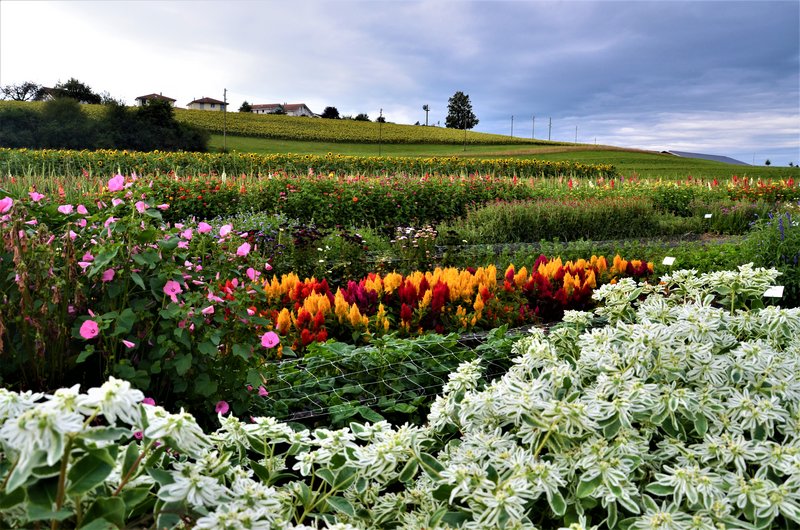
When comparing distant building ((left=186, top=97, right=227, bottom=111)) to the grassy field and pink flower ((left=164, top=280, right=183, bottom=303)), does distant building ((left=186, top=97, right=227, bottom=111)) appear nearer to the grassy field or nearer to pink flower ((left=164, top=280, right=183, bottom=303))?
the grassy field

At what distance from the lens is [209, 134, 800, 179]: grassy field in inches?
1500

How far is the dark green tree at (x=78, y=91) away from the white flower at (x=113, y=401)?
50.1 metres

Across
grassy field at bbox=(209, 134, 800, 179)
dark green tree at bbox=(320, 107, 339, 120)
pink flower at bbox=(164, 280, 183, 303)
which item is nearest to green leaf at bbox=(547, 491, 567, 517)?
pink flower at bbox=(164, 280, 183, 303)

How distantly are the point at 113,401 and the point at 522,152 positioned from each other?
43819 millimetres

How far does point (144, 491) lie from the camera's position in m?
1.25

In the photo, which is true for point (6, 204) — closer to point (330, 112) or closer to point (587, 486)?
point (587, 486)

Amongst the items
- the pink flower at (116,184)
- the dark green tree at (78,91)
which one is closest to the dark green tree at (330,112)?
the dark green tree at (78,91)

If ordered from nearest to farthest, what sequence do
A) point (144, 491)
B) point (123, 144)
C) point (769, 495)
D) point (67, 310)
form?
point (144, 491), point (769, 495), point (67, 310), point (123, 144)

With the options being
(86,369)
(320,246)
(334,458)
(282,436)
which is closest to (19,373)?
(86,369)

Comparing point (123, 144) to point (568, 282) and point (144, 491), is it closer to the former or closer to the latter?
point (568, 282)

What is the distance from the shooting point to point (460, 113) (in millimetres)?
69062

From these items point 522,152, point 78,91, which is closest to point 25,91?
point 78,91

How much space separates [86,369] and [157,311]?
0.40 m

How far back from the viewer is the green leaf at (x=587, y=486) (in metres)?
1.55
